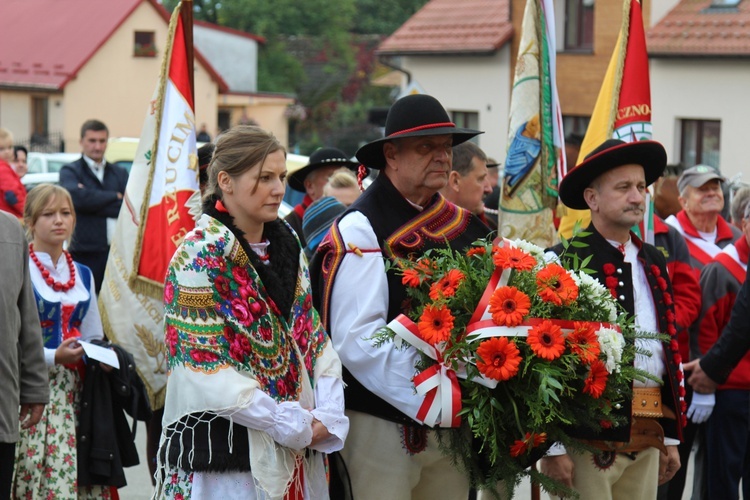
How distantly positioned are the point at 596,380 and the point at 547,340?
0.24 metres

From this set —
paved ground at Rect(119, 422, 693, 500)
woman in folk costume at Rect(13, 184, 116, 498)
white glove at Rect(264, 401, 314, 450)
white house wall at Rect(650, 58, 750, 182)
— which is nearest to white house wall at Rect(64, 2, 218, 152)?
white house wall at Rect(650, 58, 750, 182)

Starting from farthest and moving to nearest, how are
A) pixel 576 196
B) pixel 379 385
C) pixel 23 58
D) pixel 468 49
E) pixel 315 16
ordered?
pixel 315 16 < pixel 23 58 < pixel 468 49 < pixel 576 196 < pixel 379 385

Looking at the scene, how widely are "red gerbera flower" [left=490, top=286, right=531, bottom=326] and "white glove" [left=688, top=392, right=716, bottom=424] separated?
2592 millimetres

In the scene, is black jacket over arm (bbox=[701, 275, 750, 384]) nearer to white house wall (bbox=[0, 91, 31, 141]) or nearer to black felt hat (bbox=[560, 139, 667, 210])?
black felt hat (bbox=[560, 139, 667, 210])

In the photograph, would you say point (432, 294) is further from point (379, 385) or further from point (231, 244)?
point (231, 244)

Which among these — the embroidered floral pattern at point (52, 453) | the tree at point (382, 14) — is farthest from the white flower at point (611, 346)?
the tree at point (382, 14)

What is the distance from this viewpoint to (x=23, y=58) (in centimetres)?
3941

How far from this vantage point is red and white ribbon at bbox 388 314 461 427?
13.6 ft

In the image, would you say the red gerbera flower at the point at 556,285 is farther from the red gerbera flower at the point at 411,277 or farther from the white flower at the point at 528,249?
the red gerbera flower at the point at 411,277

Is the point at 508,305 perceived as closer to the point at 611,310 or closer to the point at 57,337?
the point at 611,310

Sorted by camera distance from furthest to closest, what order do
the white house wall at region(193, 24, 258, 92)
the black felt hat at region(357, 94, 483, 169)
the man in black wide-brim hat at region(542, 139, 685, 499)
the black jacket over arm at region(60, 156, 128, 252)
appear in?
the white house wall at region(193, 24, 258, 92) < the black jacket over arm at region(60, 156, 128, 252) < the man in black wide-brim hat at region(542, 139, 685, 499) < the black felt hat at region(357, 94, 483, 169)

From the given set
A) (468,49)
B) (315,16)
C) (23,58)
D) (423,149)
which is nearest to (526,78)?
(423,149)

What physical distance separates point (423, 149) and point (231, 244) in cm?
94

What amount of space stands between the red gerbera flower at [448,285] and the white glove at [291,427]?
612mm
